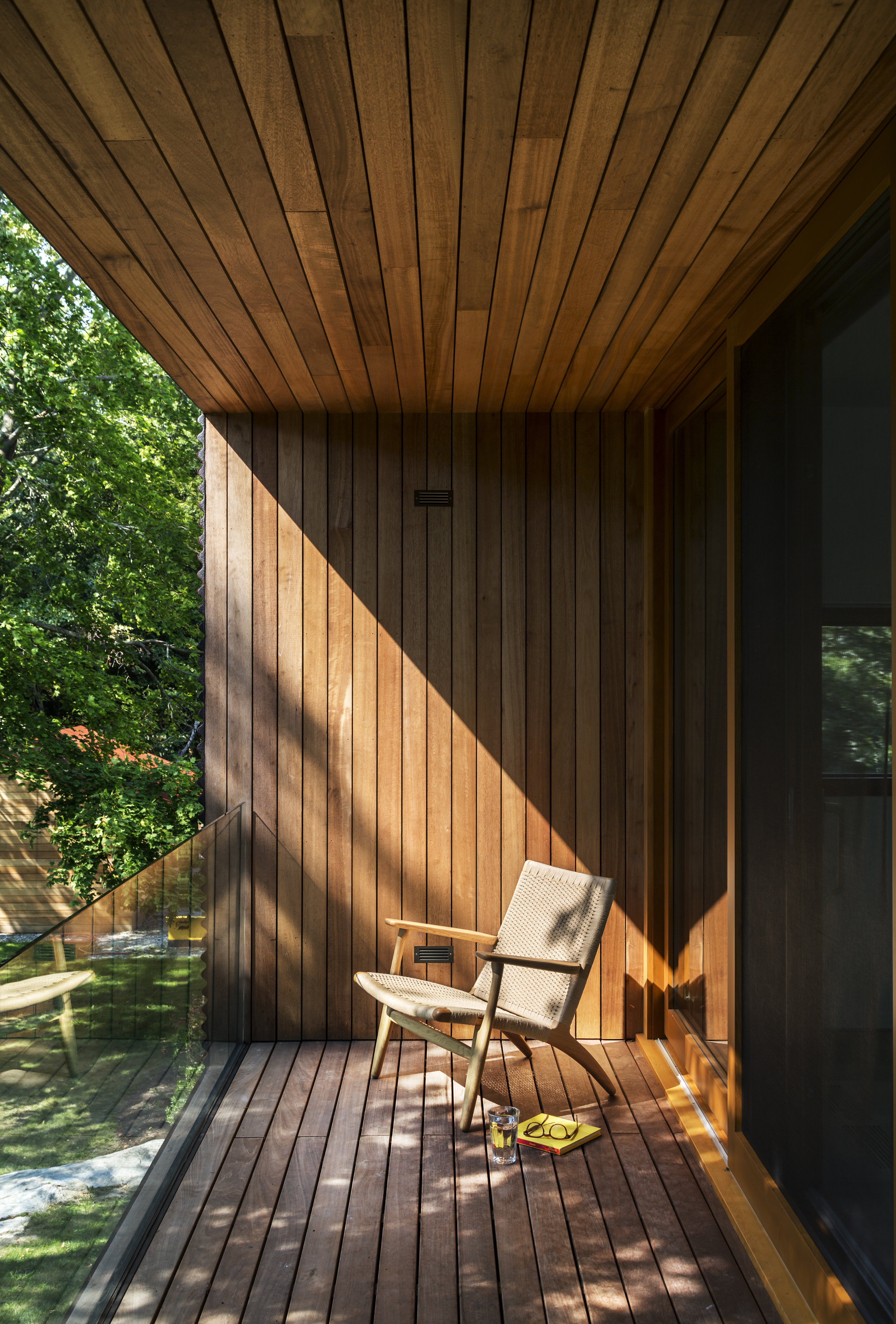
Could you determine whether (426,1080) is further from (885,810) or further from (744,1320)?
(885,810)

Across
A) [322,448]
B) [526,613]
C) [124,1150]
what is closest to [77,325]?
[322,448]

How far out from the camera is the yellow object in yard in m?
2.55

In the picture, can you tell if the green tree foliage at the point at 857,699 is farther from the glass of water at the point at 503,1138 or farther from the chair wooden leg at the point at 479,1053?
the glass of water at the point at 503,1138

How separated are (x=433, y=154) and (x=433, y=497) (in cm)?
197

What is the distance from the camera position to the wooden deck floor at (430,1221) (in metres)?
2.11

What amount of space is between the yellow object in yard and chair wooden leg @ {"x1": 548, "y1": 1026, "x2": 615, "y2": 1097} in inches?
48.4

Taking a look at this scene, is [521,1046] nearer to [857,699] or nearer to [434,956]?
[434,956]

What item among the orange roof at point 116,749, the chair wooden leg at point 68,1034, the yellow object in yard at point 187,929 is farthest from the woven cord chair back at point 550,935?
the orange roof at point 116,749

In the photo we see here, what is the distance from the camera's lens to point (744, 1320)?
202 cm

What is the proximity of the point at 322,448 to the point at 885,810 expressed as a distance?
2.81 meters

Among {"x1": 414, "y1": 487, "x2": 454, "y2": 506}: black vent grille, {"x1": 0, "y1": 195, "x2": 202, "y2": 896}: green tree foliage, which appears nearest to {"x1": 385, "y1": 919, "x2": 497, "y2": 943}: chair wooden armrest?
{"x1": 414, "y1": 487, "x2": 454, "y2": 506}: black vent grille

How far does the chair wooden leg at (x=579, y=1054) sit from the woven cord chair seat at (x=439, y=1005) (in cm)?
5

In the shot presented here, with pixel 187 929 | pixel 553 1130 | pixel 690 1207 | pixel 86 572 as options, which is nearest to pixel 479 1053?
pixel 553 1130

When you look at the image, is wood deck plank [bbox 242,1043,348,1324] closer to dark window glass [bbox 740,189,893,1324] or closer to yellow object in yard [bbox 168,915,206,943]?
yellow object in yard [bbox 168,915,206,943]
